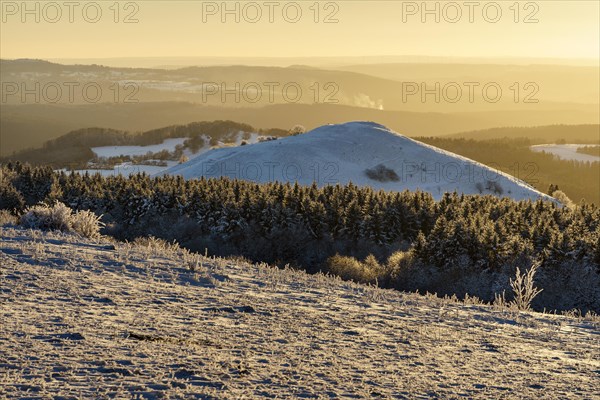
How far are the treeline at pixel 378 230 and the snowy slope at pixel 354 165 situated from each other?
19.3 meters

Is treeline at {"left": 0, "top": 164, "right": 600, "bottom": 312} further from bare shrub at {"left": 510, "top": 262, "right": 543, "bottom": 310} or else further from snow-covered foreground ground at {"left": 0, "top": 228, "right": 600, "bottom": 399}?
snow-covered foreground ground at {"left": 0, "top": 228, "right": 600, "bottom": 399}

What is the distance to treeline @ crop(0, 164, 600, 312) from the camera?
1240 inches

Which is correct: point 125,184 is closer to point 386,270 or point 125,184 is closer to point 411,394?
point 386,270

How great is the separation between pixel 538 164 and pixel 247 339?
174 metres

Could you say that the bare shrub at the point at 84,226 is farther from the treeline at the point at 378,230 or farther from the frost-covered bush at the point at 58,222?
the treeline at the point at 378,230

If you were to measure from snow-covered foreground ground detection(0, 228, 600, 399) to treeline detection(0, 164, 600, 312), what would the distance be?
15.4 m

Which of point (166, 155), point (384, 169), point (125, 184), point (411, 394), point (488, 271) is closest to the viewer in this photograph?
point (411, 394)

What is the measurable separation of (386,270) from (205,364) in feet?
79.9

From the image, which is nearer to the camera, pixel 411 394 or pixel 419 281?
pixel 411 394

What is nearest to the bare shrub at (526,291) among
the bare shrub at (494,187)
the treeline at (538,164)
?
the bare shrub at (494,187)

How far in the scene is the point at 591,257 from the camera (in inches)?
1248

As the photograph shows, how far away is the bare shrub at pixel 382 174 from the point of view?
75.3 m

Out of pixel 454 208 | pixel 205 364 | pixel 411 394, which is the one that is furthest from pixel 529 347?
pixel 454 208

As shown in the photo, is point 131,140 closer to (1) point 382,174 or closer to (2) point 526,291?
(1) point 382,174
